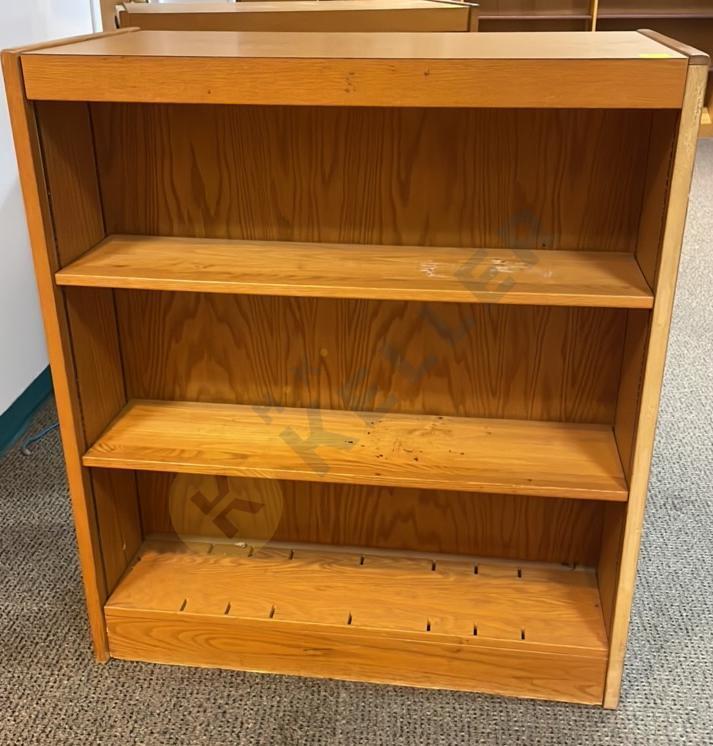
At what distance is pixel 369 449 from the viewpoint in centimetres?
156

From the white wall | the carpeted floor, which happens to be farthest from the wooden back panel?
the white wall

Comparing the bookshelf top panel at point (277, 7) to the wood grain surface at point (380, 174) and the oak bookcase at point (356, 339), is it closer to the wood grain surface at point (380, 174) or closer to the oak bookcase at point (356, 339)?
the oak bookcase at point (356, 339)

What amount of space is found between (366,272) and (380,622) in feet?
2.21

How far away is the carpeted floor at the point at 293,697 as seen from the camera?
1.51 m

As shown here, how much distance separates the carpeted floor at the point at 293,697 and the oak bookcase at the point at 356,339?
55 mm

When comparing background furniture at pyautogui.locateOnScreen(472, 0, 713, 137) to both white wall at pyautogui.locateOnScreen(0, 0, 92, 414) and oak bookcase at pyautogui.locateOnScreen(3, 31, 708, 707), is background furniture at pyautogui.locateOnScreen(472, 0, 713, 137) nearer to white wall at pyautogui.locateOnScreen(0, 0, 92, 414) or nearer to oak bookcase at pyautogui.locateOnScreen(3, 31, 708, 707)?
white wall at pyautogui.locateOnScreen(0, 0, 92, 414)

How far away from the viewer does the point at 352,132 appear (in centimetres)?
146

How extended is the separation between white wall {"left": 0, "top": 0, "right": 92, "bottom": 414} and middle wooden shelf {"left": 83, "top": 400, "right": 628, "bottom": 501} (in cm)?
95

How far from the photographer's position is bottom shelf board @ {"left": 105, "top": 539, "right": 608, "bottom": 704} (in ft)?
5.19

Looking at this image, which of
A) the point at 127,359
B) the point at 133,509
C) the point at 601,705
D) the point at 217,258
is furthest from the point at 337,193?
the point at 601,705

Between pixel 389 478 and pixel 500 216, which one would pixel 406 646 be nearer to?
pixel 389 478

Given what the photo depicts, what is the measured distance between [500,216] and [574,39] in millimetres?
315

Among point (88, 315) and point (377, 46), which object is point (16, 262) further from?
point (377, 46)

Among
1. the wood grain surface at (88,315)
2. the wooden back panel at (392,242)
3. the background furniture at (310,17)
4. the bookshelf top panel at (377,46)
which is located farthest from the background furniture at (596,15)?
the wood grain surface at (88,315)
